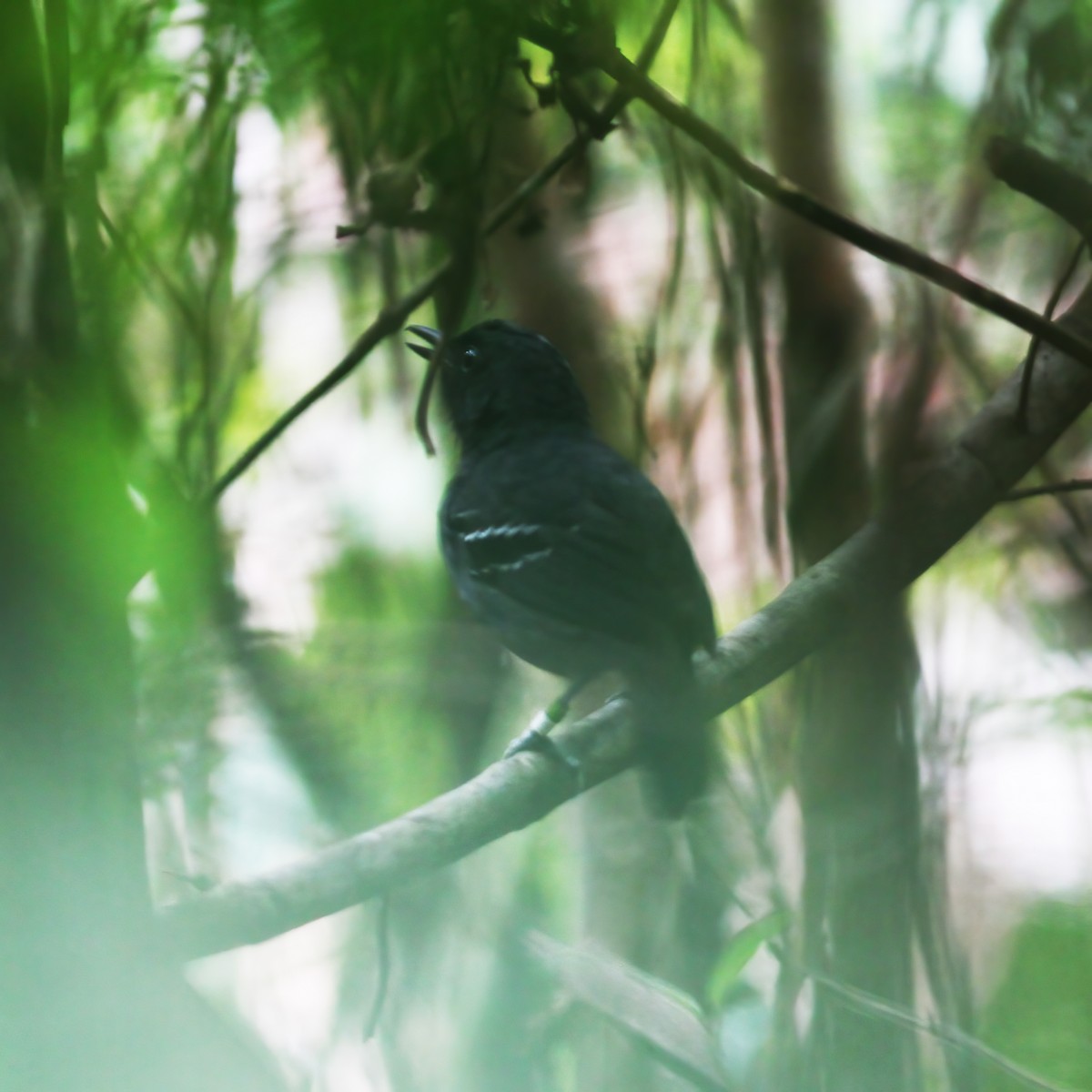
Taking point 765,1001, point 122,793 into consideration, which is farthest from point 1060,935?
point 122,793

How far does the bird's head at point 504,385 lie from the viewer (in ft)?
3.82

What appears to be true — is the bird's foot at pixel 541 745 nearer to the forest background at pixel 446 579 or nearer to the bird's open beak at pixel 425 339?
the forest background at pixel 446 579

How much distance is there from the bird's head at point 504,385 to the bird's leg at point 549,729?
29cm

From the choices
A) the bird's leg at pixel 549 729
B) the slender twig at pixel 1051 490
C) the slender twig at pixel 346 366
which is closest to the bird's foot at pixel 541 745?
the bird's leg at pixel 549 729

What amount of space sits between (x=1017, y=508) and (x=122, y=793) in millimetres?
838

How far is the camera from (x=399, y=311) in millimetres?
1003

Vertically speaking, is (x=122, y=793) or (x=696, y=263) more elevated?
(x=696, y=263)

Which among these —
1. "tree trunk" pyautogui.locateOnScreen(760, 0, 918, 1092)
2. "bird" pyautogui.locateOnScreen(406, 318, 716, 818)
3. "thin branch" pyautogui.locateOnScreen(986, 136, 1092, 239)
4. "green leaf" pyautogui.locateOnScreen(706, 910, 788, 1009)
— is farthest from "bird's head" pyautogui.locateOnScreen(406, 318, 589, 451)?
"green leaf" pyautogui.locateOnScreen(706, 910, 788, 1009)

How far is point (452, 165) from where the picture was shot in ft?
2.87

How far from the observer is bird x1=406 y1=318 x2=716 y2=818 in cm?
96

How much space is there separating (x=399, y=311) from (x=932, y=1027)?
70 centimetres

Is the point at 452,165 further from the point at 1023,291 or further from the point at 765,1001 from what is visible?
the point at 765,1001

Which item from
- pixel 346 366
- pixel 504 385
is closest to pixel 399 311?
pixel 346 366

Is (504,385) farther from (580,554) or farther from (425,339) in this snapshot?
(580,554)
